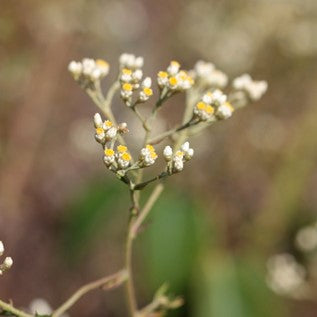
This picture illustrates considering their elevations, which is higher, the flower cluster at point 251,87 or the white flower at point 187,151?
the flower cluster at point 251,87

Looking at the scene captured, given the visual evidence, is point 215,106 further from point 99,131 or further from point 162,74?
point 99,131

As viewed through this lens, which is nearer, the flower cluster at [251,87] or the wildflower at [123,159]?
the wildflower at [123,159]

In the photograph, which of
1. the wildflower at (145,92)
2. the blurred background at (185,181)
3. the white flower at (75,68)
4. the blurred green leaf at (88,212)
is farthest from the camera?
the blurred green leaf at (88,212)

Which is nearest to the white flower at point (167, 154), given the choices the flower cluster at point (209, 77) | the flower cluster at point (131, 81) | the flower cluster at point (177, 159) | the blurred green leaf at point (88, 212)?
the flower cluster at point (177, 159)

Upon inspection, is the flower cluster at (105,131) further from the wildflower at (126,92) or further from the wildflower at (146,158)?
the wildflower at (126,92)

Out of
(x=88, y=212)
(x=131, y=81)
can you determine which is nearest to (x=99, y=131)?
(x=131, y=81)

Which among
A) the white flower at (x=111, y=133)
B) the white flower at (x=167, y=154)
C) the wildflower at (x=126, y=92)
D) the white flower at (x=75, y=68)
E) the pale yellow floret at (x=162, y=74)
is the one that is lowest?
the white flower at (x=167, y=154)

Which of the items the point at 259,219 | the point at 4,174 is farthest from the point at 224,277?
the point at 4,174
